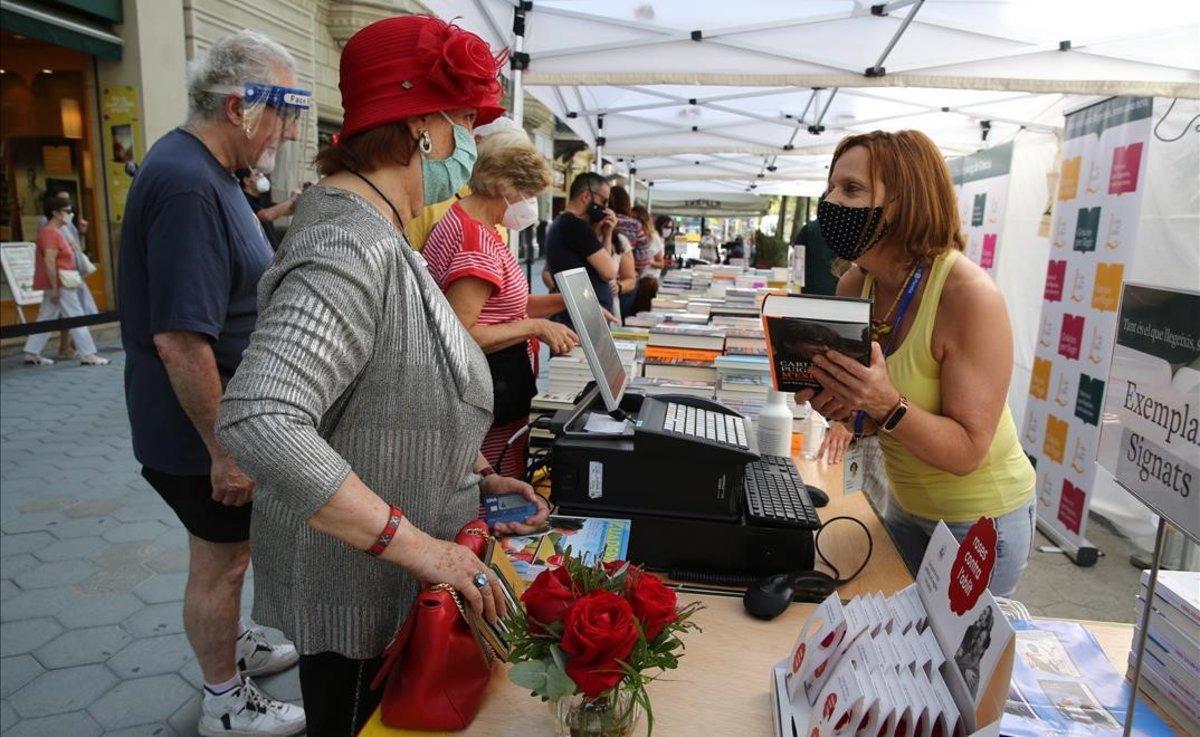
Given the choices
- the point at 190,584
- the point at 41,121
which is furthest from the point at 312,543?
the point at 41,121

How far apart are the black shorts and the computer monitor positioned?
1.01m

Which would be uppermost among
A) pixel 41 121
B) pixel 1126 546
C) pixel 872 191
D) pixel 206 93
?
pixel 41 121

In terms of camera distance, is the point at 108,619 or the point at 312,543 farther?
the point at 108,619

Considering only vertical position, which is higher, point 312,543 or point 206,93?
point 206,93

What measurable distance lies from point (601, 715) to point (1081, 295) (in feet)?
13.5

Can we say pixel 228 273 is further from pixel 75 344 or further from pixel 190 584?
pixel 75 344

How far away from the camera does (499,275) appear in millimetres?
2141

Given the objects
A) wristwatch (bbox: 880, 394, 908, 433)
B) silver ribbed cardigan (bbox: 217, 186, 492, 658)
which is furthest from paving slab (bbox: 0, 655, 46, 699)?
wristwatch (bbox: 880, 394, 908, 433)

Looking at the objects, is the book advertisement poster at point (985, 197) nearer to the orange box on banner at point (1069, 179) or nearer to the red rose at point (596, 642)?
the orange box on banner at point (1069, 179)

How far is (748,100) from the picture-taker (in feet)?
21.1

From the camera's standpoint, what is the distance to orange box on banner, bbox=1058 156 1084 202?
4105 mm

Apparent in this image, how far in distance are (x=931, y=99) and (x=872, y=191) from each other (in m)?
4.67

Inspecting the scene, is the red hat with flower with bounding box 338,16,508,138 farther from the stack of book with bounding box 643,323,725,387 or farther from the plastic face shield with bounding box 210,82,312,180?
the stack of book with bounding box 643,323,725,387

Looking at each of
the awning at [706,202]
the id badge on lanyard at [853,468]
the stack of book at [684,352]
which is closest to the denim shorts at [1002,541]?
the id badge on lanyard at [853,468]
